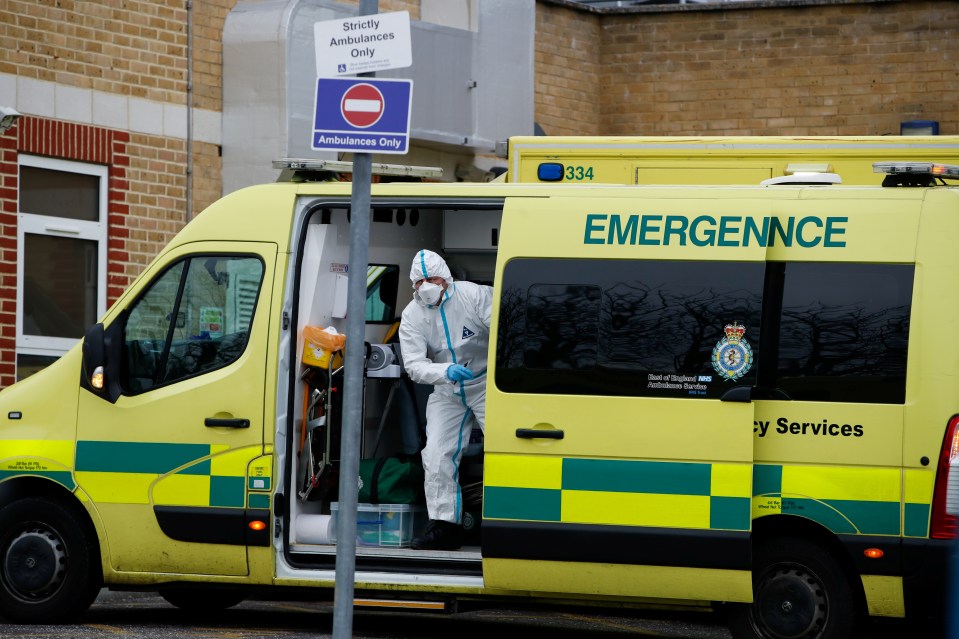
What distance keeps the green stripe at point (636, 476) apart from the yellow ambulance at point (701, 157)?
2.32 metres

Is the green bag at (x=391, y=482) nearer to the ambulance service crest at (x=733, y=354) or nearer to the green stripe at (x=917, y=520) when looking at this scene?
the ambulance service crest at (x=733, y=354)

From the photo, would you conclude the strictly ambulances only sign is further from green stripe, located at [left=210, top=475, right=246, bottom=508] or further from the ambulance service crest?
green stripe, located at [left=210, top=475, right=246, bottom=508]

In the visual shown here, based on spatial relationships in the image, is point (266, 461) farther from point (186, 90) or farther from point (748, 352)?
point (186, 90)

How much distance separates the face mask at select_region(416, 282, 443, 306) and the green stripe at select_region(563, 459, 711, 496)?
4.32 ft

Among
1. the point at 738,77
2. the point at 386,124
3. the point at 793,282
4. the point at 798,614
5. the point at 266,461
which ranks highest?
the point at 738,77

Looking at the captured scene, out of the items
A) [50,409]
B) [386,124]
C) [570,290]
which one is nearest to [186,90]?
[50,409]

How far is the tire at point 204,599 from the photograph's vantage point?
9680 mm

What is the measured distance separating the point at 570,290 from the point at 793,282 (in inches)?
41.8

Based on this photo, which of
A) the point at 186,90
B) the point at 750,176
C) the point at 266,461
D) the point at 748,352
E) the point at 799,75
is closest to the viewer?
the point at 748,352

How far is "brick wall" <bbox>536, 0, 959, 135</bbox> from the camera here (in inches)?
679

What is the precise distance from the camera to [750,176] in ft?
32.1

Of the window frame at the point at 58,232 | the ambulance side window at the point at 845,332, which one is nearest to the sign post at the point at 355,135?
the ambulance side window at the point at 845,332

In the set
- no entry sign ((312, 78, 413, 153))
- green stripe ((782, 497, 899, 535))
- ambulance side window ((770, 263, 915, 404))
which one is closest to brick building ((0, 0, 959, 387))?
no entry sign ((312, 78, 413, 153))

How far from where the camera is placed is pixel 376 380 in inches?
375
